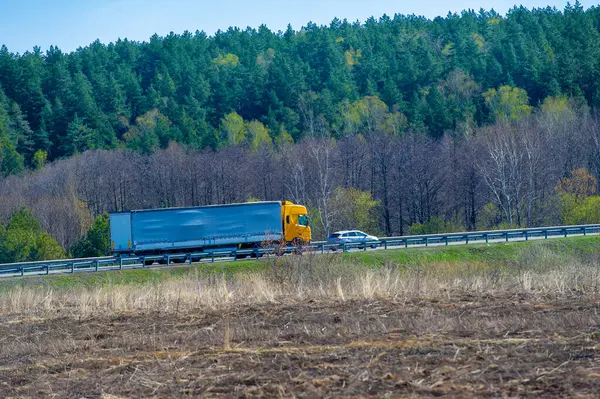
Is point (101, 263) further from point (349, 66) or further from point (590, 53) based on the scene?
point (349, 66)

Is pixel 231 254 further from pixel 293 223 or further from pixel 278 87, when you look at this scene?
pixel 278 87

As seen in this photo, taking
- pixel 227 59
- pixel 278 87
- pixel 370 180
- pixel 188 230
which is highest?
pixel 227 59

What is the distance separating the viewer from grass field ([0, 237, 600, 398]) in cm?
991

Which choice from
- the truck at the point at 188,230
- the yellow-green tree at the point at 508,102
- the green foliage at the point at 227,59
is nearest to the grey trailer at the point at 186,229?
the truck at the point at 188,230

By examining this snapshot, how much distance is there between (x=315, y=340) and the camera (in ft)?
42.3

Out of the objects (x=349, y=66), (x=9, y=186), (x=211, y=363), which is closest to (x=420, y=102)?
(x=349, y=66)

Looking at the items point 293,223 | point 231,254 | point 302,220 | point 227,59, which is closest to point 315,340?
point 231,254

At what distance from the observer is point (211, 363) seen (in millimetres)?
11492

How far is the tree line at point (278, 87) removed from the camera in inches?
3487

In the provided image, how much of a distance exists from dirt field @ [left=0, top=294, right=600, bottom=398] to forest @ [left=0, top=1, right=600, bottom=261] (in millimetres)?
37364

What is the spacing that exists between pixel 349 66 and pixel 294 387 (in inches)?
4254

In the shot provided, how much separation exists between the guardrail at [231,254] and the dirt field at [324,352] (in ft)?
53.6

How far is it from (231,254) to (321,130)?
165 ft

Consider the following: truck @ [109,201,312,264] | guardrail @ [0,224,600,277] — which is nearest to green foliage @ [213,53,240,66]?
truck @ [109,201,312,264]
